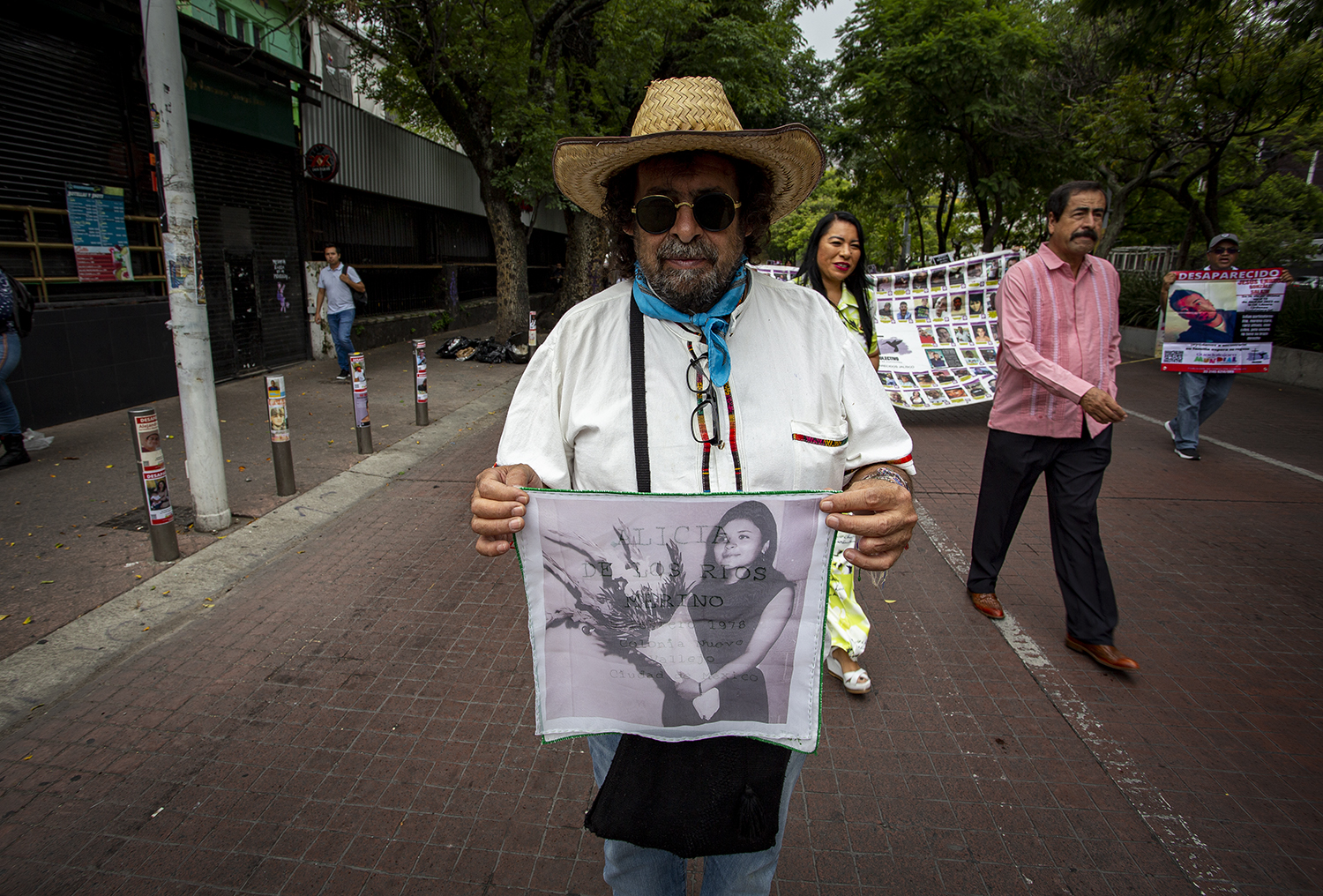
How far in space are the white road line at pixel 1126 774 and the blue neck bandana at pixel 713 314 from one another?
2320 millimetres

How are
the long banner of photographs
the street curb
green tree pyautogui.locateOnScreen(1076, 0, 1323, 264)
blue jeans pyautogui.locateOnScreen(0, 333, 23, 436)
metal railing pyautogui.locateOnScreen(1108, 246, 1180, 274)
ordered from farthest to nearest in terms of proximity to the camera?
1. metal railing pyautogui.locateOnScreen(1108, 246, 1180, 274)
2. green tree pyautogui.locateOnScreen(1076, 0, 1323, 264)
3. the long banner of photographs
4. blue jeans pyautogui.locateOnScreen(0, 333, 23, 436)
5. the street curb

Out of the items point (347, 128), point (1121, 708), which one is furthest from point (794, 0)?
point (1121, 708)

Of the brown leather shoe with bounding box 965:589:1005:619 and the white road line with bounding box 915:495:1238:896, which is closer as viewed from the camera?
the white road line with bounding box 915:495:1238:896

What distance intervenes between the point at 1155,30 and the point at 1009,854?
7312 millimetres

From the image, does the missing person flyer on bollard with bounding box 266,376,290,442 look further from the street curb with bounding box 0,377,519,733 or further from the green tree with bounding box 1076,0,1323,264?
the green tree with bounding box 1076,0,1323,264

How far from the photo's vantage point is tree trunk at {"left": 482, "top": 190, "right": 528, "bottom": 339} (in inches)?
559

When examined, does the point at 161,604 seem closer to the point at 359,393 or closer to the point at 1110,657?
the point at 359,393

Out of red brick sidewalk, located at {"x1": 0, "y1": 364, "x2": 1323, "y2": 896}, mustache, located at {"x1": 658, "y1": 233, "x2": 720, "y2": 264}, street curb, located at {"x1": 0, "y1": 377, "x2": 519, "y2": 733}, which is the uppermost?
mustache, located at {"x1": 658, "y1": 233, "x2": 720, "y2": 264}

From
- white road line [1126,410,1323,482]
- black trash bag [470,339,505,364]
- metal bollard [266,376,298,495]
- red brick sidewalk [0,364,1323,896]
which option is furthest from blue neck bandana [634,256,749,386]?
black trash bag [470,339,505,364]

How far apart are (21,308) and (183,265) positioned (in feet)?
9.93

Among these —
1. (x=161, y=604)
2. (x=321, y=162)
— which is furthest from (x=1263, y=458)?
(x=321, y=162)

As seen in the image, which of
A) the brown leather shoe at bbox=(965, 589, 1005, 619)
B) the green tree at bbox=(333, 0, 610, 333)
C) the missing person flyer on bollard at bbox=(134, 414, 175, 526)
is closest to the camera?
the brown leather shoe at bbox=(965, 589, 1005, 619)

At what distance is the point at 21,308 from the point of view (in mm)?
6578

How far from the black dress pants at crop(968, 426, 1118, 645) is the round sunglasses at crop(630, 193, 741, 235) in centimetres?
279
